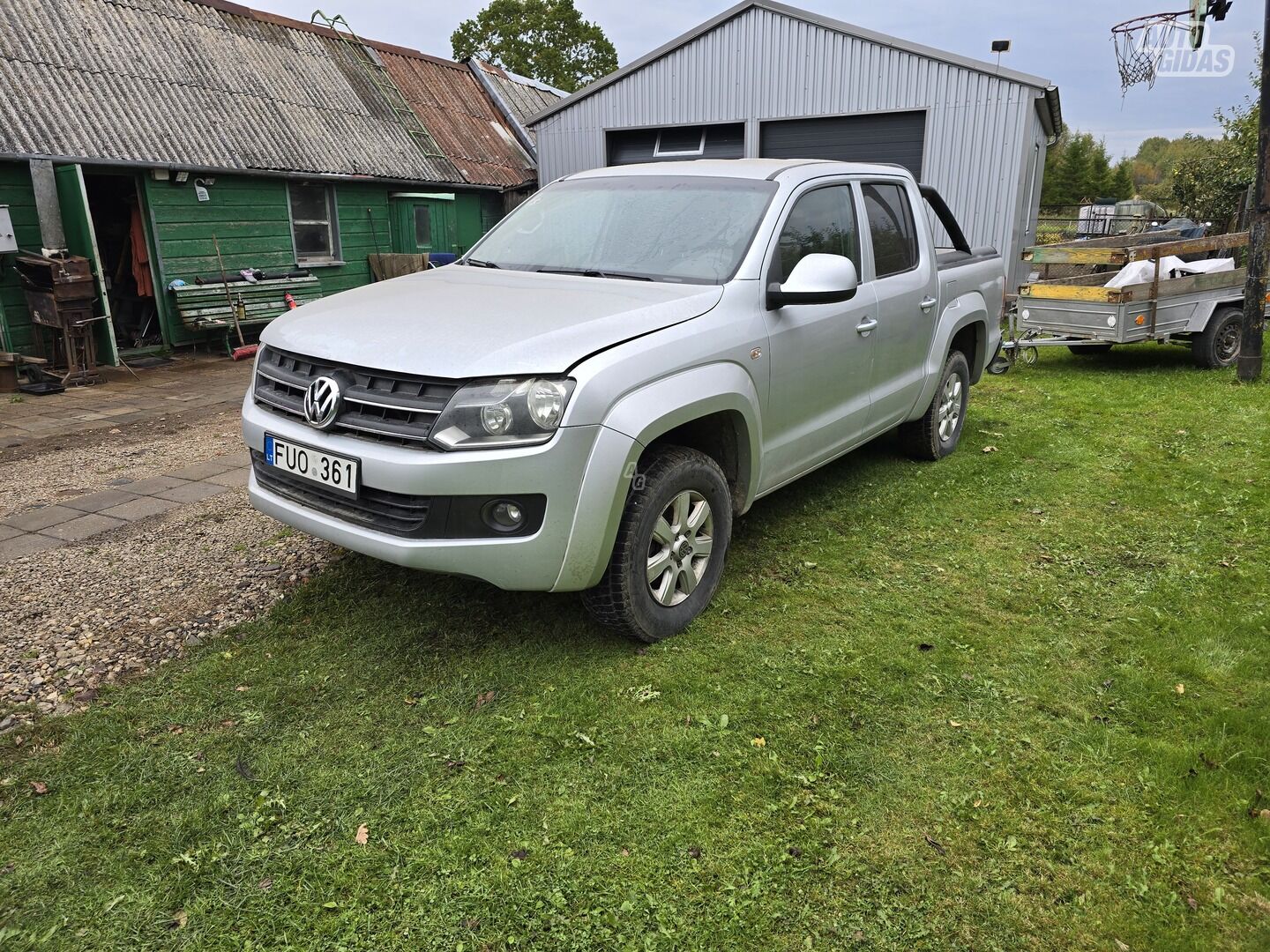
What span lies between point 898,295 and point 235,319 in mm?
9443

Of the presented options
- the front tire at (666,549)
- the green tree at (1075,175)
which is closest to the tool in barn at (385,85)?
the front tire at (666,549)

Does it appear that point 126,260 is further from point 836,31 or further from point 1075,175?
point 1075,175

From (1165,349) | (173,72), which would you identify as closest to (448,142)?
(173,72)

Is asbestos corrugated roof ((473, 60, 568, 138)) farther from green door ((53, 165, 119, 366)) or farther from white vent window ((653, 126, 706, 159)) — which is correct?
green door ((53, 165, 119, 366))

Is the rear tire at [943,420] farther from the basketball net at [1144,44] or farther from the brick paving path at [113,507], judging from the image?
the basketball net at [1144,44]

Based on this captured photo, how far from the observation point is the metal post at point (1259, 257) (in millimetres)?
7891

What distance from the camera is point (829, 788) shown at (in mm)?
2672

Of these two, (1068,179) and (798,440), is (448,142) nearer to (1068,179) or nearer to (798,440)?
(798,440)

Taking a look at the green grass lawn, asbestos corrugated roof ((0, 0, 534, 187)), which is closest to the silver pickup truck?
the green grass lawn

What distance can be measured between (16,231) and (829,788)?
427 inches

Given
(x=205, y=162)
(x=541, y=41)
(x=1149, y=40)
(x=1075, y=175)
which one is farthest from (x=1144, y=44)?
(x=1075, y=175)

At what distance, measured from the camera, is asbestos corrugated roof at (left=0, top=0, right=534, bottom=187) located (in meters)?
10.2

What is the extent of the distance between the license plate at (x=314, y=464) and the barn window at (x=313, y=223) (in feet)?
35.6

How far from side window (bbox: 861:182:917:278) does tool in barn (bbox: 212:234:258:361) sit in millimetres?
8887
